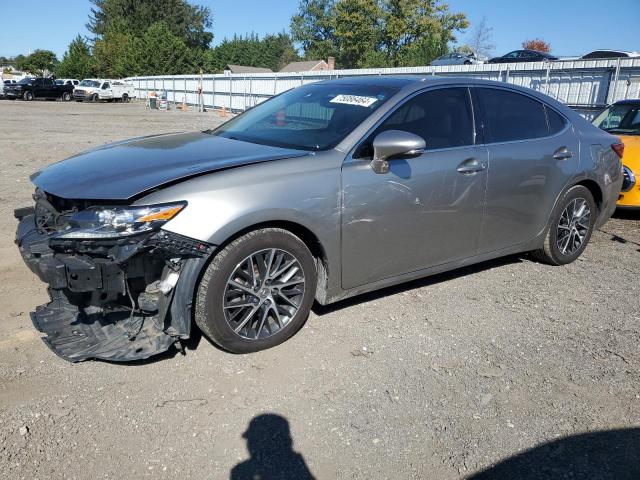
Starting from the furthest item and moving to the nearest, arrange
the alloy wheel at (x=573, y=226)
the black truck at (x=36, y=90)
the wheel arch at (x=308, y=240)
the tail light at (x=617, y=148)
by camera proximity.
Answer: the black truck at (x=36, y=90) < the tail light at (x=617, y=148) < the alloy wheel at (x=573, y=226) < the wheel arch at (x=308, y=240)

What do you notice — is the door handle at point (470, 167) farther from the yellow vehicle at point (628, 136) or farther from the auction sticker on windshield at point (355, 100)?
the yellow vehicle at point (628, 136)

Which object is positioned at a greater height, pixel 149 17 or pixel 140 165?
pixel 149 17

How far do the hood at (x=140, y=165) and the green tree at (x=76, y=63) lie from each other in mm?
65774

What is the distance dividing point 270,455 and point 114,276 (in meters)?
1.25

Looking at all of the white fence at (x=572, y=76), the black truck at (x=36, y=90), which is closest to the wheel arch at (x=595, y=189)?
the white fence at (x=572, y=76)

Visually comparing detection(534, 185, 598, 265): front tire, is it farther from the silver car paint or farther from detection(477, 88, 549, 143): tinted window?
detection(477, 88, 549, 143): tinted window

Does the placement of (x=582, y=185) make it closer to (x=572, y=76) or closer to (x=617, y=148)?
(x=617, y=148)

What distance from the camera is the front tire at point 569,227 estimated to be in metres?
5.00

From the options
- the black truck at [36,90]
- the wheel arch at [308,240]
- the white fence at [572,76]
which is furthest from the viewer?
the black truck at [36,90]

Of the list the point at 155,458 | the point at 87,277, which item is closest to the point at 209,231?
the point at 87,277

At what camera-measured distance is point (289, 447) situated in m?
2.60

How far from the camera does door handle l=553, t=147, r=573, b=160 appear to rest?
15.6 feet

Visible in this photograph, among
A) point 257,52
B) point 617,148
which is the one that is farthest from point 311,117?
point 257,52

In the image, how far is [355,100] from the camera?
399cm
